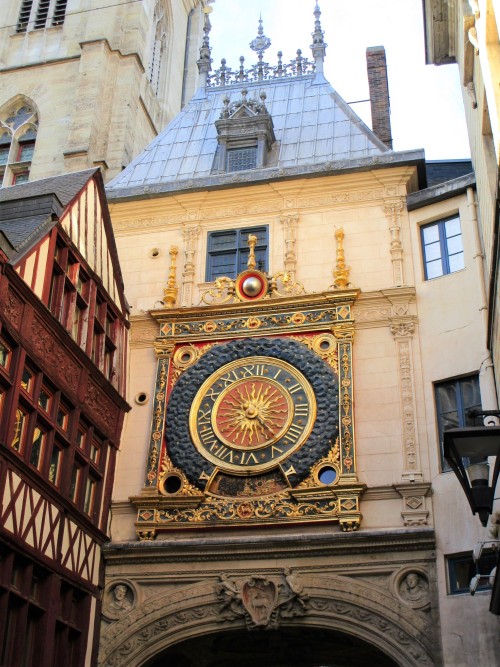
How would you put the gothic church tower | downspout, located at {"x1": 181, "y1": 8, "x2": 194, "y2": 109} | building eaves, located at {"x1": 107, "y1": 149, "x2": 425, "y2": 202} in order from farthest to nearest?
downspout, located at {"x1": 181, "y1": 8, "x2": 194, "y2": 109} < the gothic church tower < building eaves, located at {"x1": 107, "y1": 149, "x2": 425, "y2": 202}

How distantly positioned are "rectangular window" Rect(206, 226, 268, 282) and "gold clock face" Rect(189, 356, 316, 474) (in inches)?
82.9

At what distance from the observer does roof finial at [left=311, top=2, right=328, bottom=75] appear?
22.6 meters

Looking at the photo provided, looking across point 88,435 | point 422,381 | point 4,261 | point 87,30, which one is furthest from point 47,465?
point 87,30

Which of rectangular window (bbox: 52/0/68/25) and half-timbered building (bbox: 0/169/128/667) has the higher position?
rectangular window (bbox: 52/0/68/25)

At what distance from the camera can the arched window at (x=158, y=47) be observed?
34472 millimetres

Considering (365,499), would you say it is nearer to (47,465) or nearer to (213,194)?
(47,465)

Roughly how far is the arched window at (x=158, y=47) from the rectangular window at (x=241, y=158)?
15670mm

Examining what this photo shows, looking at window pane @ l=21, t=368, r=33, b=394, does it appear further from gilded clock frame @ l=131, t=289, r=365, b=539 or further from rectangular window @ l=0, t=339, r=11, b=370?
gilded clock frame @ l=131, t=289, r=365, b=539

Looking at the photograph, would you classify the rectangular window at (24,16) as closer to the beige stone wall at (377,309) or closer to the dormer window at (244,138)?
the dormer window at (244,138)

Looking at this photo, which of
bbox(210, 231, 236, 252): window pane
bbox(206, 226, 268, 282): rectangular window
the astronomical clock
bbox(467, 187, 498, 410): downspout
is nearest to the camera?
bbox(467, 187, 498, 410): downspout

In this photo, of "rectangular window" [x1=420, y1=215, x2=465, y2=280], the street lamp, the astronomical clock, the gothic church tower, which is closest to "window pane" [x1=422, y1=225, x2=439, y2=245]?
"rectangular window" [x1=420, y1=215, x2=465, y2=280]

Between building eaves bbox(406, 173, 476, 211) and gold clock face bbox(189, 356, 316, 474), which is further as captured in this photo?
building eaves bbox(406, 173, 476, 211)

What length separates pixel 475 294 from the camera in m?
15.1

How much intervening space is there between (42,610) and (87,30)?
24.2 m
